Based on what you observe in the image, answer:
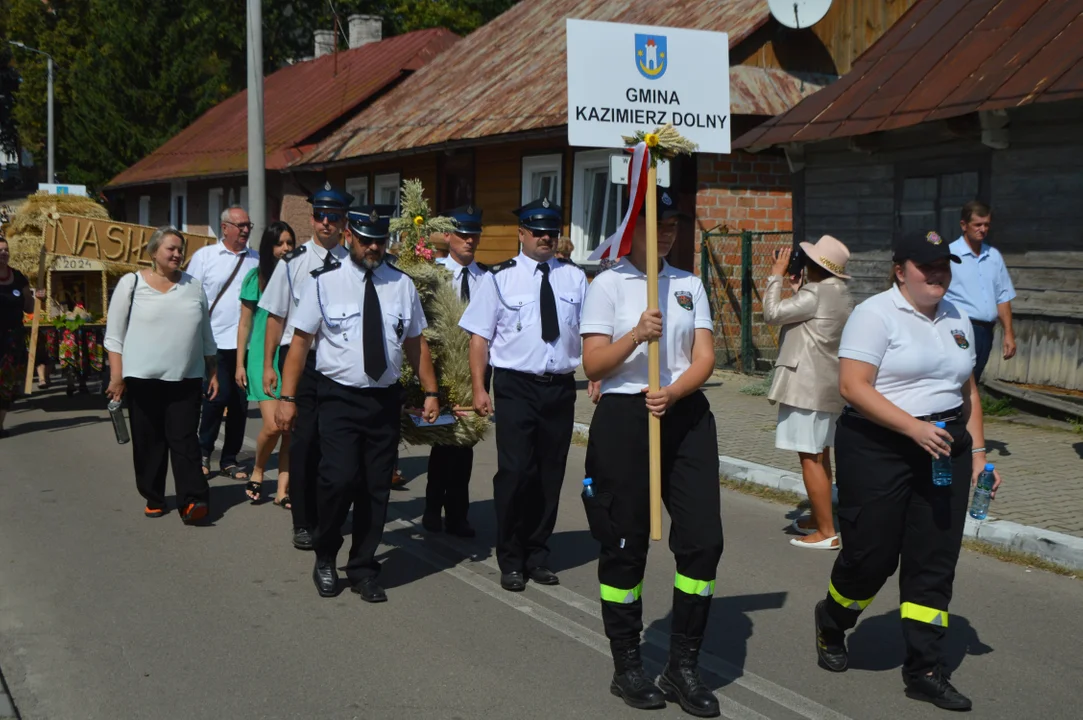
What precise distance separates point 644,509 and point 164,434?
14.4ft

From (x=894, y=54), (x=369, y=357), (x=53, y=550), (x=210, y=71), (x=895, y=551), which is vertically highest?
(x=210, y=71)

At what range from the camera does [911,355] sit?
472cm

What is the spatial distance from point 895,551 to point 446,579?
2664 millimetres

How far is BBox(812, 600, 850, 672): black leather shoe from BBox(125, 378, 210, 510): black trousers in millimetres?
4286

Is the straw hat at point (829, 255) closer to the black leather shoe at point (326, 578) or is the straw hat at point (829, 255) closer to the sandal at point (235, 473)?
the black leather shoe at point (326, 578)

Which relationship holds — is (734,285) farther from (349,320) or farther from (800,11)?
(349,320)

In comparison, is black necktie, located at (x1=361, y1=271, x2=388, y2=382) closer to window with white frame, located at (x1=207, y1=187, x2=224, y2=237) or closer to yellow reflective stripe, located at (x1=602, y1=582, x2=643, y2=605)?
yellow reflective stripe, located at (x1=602, y1=582, x2=643, y2=605)

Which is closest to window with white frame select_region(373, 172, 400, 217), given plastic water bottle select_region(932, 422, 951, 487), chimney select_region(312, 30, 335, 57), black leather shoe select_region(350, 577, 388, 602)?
chimney select_region(312, 30, 335, 57)

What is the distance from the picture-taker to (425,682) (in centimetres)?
496

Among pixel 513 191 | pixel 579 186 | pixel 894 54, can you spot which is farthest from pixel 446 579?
pixel 513 191

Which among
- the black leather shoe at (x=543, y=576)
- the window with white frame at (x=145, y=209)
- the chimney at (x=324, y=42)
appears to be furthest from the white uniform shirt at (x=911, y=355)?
the window with white frame at (x=145, y=209)

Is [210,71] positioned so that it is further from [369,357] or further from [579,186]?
[369,357]

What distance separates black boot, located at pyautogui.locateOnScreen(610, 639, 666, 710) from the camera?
4.65 m

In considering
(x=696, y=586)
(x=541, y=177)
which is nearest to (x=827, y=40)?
(x=541, y=177)
